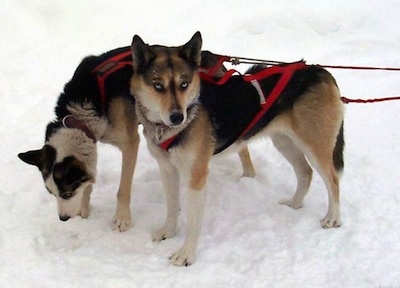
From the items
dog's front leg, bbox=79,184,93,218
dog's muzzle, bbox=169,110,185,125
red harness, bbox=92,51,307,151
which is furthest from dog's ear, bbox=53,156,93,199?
dog's muzzle, bbox=169,110,185,125

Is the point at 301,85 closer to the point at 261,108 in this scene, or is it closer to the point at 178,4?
the point at 261,108

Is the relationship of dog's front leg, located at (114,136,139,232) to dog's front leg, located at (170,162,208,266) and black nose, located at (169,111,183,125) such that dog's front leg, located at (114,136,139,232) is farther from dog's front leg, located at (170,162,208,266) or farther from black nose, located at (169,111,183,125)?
black nose, located at (169,111,183,125)

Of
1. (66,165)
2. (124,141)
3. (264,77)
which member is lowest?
(124,141)

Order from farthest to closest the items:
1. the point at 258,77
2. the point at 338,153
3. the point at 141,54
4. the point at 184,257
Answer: the point at 338,153 < the point at 258,77 < the point at 184,257 < the point at 141,54

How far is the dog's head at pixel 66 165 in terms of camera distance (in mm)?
3734

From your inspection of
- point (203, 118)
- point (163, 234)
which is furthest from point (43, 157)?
point (203, 118)

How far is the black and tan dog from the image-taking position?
3773 millimetres

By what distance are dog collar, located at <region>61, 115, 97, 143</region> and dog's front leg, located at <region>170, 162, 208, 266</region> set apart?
34.8 inches

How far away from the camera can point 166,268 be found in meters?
3.66

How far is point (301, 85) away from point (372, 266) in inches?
53.2

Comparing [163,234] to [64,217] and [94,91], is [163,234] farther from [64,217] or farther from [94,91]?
[94,91]

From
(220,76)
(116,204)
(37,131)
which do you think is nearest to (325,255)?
(220,76)

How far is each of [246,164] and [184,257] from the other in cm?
A: 131

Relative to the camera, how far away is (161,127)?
3523 millimetres
